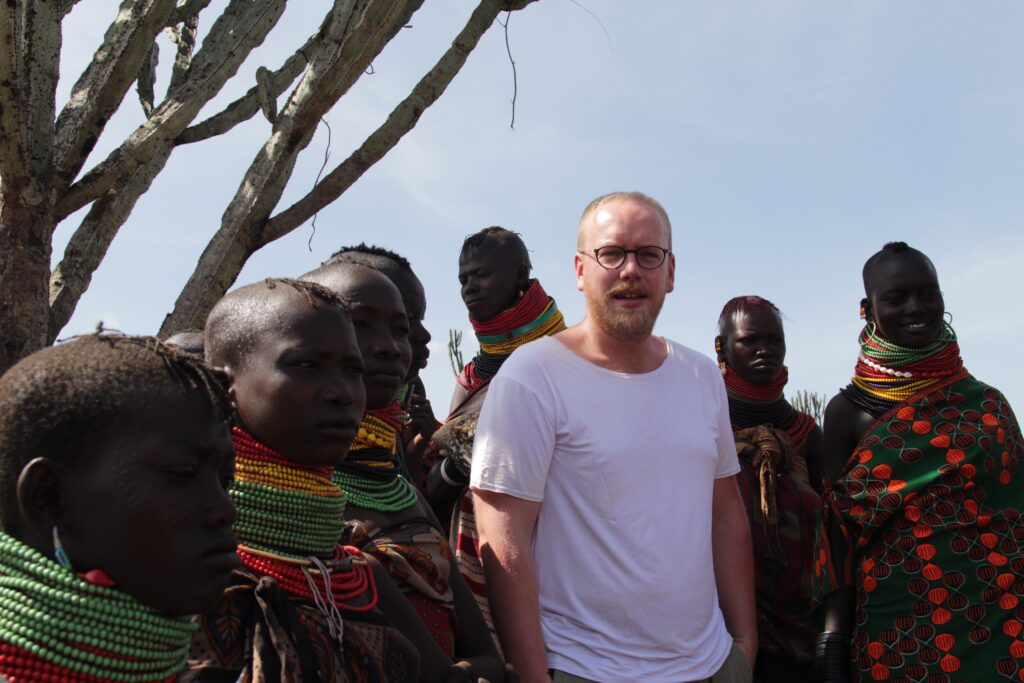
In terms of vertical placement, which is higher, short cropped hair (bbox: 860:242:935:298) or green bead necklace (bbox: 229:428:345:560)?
short cropped hair (bbox: 860:242:935:298)

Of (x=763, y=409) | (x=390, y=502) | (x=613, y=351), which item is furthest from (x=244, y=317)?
(x=763, y=409)

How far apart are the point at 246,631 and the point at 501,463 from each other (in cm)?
123

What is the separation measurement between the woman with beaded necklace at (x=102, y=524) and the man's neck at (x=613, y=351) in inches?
72.6

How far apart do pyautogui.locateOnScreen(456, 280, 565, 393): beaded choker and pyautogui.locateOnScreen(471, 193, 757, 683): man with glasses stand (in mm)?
1735

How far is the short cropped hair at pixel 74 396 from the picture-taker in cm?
182

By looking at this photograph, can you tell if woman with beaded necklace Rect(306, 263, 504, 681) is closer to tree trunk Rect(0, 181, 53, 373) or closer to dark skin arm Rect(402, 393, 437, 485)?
Result: dark skin arm Rect(402, 393, 437, 485)

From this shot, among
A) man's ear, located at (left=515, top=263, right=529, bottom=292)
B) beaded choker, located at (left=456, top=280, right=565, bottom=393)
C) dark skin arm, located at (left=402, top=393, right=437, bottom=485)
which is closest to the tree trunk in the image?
dark skin arm, located at (left=402, top=393, right=437, bottom=485)

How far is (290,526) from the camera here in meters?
2.31

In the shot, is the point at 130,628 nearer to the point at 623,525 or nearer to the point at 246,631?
the point at 246,631

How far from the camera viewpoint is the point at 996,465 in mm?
4203

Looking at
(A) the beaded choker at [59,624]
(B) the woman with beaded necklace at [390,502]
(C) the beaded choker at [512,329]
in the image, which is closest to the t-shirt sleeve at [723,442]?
(B) the woman with beaded necklace at [390,502]

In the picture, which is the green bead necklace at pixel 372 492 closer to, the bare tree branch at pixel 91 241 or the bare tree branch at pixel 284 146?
the bare tree branch at pixel 284 146

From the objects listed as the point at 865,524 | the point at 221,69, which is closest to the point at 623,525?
the point at 865,524

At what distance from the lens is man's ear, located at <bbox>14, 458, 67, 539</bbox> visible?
5.83 feet
